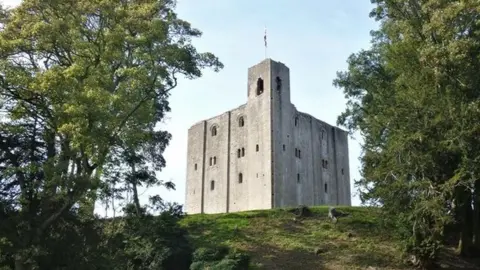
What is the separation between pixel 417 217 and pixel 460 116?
361cm

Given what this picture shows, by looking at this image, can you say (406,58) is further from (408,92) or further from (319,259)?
(319,259)

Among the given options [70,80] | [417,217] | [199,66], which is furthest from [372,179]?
[70,80]

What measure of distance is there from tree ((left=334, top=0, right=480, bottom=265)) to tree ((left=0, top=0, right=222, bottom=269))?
7.52 m

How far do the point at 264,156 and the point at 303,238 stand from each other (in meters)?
21.5

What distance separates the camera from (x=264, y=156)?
45.5m

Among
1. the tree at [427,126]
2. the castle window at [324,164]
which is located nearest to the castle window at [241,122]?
the castle window at [324,164]

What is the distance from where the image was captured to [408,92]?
61.9 ft

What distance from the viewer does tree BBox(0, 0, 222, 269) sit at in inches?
604

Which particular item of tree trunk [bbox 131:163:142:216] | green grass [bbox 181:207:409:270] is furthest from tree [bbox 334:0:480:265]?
tree trunk [bbox 131:163:142:216]

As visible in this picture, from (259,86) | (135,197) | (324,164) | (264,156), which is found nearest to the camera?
(135,197)

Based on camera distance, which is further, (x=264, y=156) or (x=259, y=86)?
(x=259, y=86)

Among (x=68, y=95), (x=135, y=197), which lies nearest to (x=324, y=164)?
(x=135, y=197)

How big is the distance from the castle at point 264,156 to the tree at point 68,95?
90.0 feet

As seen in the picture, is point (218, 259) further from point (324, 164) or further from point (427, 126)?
point (324, 164)
